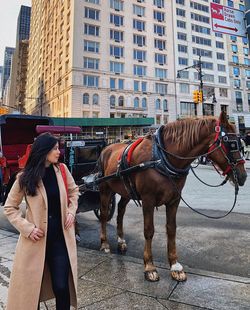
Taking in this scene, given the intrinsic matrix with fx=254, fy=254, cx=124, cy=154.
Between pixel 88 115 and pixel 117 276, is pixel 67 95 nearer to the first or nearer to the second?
pixel 88 115

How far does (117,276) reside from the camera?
3.87 metres

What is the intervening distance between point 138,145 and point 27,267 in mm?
2693

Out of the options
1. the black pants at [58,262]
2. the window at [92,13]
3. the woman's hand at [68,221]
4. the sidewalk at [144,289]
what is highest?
the window at [92,13]

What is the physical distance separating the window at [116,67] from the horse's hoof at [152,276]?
47762mm

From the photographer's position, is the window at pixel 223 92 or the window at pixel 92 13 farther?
the window at pixel 223 92

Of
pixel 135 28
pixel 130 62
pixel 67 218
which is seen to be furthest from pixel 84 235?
pixel 135 28

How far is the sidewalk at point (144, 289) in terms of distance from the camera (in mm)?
3080

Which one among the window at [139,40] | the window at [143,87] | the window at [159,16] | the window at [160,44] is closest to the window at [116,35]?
the window at [139,40]

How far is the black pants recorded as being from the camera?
252cm

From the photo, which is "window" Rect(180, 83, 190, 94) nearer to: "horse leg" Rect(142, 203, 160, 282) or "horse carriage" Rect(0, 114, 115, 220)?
"horse carriage" Rect(0, 114, 115, 220)

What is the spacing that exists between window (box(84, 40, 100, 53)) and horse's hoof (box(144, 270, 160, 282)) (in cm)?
4724

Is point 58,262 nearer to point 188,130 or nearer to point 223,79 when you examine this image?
point 188,130

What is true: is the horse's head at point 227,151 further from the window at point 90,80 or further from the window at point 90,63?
the window at point 90,63

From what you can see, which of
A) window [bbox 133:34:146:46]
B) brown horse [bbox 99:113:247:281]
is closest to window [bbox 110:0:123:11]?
window [bbox 133:34:146:46]
